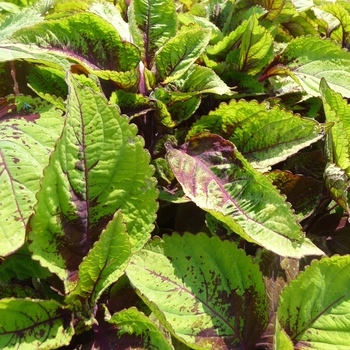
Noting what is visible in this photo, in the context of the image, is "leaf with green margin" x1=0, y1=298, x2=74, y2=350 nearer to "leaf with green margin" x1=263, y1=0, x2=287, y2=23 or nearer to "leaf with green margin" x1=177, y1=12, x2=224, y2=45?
"leaf with green margin" x1=177, y1=12, x2=224, y2=45

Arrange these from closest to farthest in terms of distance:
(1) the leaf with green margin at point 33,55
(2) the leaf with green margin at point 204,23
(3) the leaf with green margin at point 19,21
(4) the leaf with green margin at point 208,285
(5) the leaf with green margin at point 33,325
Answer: (5) the leaf with green margin at point 33,325
(4) the leaf with green margin at point 208,285
(1) the leaf with green margin at point 33,55
(3) the leaf with green margin at point 19,21
(2) the leaf with green margin at point 204,23

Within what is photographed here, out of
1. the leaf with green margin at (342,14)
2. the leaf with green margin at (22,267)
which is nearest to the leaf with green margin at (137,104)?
the leaf with green margin at (22,267)

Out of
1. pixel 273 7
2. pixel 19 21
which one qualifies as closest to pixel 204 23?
pixel 273 7

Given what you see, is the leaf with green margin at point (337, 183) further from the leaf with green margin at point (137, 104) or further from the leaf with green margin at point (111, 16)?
the leaf with green margin at point (111, 16)

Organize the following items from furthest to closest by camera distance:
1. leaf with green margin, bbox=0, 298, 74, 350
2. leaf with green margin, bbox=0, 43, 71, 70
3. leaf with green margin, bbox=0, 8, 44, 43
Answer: leaf with green margin, bbox=0, 8, 44, 43 → leaf with green margin, bbox=0, 43, 71, 70 → leaf with green margin, bbox=0, 298, 74, 350

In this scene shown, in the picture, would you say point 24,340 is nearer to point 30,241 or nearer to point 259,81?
point 30,241

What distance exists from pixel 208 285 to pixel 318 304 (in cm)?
17

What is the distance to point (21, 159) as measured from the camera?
2.39ft

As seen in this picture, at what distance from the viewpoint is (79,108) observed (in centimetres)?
65

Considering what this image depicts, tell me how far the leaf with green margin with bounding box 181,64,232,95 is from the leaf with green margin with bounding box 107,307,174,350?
435mm

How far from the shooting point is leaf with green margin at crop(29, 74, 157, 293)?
645mm

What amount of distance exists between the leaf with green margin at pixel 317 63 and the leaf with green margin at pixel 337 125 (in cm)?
12

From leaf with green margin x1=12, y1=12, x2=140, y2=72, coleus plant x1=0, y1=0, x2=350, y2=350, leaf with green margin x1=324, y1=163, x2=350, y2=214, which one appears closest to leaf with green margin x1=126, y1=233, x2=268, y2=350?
coleus plant x1=0, y1=0, x2=350, y2=350

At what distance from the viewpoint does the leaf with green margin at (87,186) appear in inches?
25.4
